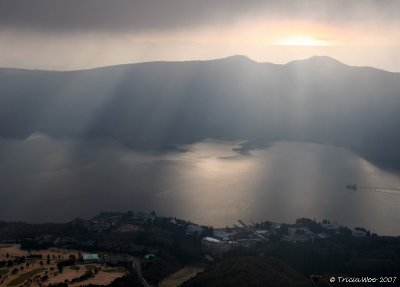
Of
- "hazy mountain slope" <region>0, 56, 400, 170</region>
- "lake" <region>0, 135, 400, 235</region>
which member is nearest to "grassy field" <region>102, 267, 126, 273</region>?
"lake" <region>0, 135, 400, 235</region>

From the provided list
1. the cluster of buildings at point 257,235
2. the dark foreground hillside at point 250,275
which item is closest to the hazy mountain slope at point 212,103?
the cluster of buildings at point 257,235

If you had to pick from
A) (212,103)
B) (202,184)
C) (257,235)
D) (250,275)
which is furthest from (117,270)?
(212,103)

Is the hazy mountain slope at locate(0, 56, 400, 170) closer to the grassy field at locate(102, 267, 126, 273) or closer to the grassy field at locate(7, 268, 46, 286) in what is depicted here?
the grassy field at locate(102, 267, 126, 273)

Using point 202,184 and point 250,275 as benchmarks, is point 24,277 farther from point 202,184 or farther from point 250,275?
point 202,184

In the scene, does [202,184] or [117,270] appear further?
[202,184]

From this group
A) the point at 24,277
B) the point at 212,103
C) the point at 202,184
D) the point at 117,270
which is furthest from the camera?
the point at 212,103

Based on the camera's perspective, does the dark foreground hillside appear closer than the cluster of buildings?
Yes

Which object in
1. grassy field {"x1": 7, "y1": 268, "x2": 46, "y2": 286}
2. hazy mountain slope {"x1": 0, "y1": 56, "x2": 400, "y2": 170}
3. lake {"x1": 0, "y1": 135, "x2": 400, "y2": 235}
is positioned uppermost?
hazy mountain slope {"x1": 0, "y1": 56, "x2": 400, "y2": 170}

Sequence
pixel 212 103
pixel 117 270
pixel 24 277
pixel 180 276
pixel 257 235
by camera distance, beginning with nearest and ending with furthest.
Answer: pixel 24 277, pixel 117 270, pixel 180 276, pixel 257 235, pixel 212 103

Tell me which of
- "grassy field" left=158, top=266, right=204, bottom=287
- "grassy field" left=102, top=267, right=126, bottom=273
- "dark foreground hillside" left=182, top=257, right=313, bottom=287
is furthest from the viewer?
"grassy field" left=158, top=266, right=204, bottom=287

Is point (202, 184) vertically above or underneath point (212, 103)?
underneath

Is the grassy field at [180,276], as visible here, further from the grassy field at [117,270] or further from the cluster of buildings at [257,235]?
the cluster of buildings at [257,235]
